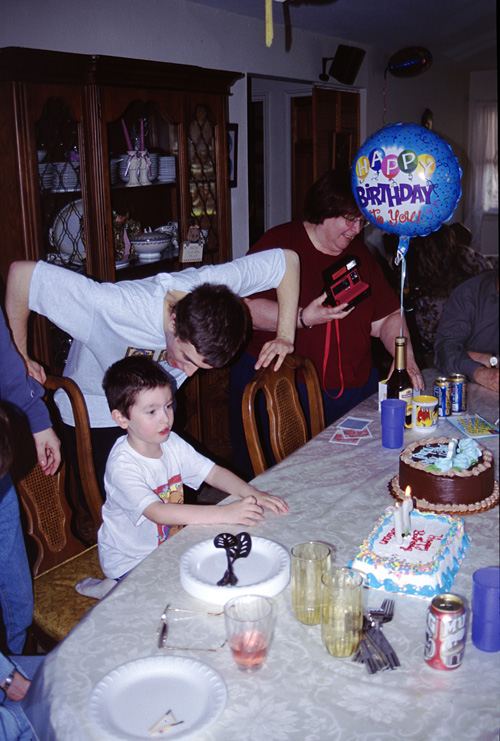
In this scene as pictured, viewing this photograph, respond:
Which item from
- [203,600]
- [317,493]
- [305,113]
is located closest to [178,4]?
[305,113]

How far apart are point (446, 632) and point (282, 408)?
1.30 metres

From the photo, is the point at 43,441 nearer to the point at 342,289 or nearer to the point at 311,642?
the point at 311,642

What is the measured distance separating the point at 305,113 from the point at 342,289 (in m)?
3.40

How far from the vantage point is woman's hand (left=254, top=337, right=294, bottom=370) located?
222 cm

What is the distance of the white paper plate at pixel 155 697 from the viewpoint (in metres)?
1.00

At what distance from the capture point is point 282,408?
2.33 meters

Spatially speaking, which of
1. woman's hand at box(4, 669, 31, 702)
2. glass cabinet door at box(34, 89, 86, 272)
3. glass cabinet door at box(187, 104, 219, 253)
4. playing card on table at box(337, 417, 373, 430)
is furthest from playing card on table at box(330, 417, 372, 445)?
glass cabinet door at box(187, 104, 219, 253)

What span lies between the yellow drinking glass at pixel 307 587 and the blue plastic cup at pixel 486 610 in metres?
0.25

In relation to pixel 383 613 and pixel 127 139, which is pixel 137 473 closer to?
pixel 383 613

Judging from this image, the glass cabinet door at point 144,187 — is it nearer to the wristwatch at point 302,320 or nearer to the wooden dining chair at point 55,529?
the wristwatch at point 302,320

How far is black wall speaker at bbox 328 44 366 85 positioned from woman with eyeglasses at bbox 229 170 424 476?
2.74 meters

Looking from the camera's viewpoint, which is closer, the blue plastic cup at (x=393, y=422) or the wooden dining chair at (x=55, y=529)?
the wooden dining chair at (x=55, y=529)

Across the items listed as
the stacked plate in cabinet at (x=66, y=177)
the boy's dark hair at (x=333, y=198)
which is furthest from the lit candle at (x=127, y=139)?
the boy's dark hair at (x=333, y=198)

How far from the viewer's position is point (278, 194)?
5855mm
